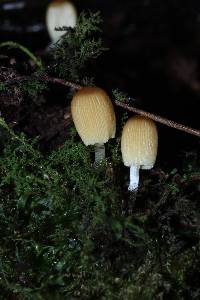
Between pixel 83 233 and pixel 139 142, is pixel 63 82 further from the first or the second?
pixel 83 233

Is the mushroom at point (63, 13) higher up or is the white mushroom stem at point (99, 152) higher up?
the mushroom at point (63, 13)

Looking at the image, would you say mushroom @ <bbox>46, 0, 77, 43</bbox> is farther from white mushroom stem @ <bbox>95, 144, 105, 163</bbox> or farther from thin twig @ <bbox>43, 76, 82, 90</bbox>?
white mushroom stem @ <bbox>95, 144, 105, 163</bbox>

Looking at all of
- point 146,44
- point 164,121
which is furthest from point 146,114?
point 146,44

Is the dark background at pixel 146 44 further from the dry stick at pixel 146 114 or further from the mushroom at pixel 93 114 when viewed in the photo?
the mushroom at pixel 93 114

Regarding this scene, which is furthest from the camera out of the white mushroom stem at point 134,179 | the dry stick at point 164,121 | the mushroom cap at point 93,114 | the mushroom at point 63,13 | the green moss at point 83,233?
the mushroom at point 63,13

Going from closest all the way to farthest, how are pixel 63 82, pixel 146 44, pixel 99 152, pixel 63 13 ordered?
pixel 99 152 < pixel 63 82 < pixel 63 13 < pixel 146 44

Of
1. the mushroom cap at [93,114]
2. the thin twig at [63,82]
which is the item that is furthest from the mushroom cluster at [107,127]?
the thin twig at [63,82]
